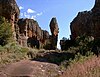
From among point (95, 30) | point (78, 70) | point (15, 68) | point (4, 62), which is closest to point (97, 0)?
point (95, 30)

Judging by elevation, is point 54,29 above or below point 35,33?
above

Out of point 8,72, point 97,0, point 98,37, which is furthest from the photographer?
point 97,0

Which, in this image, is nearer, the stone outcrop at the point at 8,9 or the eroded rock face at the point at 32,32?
the stone outcrop at the point at 8,9

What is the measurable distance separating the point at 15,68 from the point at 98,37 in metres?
18.8

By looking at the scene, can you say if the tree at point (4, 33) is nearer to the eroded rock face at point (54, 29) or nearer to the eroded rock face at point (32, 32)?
the eroded rock face at point (32, 32)

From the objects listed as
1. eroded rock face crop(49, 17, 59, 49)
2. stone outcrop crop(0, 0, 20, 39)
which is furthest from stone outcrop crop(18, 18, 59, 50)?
stone outcrop crop(0, 0, 20, 39)

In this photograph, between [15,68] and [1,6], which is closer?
[15,68]

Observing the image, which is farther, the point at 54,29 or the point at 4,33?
the point at 54,29

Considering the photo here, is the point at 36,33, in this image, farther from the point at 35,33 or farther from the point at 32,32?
the point at 32,32

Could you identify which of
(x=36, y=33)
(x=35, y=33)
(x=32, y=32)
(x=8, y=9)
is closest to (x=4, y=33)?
(x=8, y=9)

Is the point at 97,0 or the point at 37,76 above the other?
the point at 97,0

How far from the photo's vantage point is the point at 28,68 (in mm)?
18969

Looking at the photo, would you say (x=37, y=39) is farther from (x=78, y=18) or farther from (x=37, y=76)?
(x=37, y=76)

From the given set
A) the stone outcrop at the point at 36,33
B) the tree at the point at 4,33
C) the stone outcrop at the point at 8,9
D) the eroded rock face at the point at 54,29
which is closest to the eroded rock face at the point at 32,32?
the stone outcrop at the point at 36,33
